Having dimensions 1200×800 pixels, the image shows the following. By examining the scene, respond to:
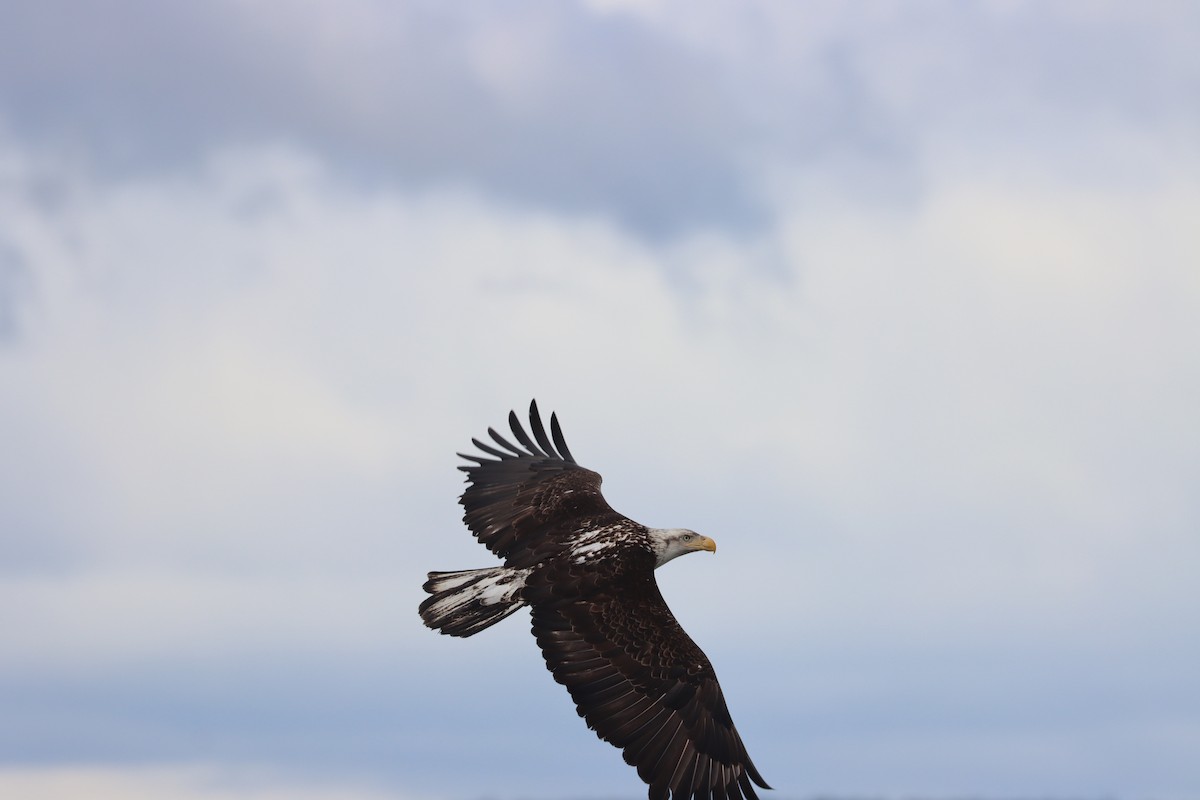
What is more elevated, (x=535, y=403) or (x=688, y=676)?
(x=535, y=403)

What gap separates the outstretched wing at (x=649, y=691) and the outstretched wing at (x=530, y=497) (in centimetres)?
149

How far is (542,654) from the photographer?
53.1 ft

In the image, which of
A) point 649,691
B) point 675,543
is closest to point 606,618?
point 649,691

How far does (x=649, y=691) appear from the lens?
16.0 meters

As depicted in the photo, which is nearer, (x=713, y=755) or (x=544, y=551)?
(x=713, y=755)

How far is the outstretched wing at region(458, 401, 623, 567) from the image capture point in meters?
18.2

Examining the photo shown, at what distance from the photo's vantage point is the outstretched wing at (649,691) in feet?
51.1

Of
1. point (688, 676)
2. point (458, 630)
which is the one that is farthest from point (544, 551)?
point (688, 676)

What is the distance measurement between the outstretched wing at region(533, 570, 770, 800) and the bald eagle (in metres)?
0.01

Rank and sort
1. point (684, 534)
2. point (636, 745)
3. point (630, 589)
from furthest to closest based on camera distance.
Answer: point (684, 534) < point (630, 589) < point (636, 745)

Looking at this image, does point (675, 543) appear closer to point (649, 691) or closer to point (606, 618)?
point (606, 618)

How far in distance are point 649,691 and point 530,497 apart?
3967 mm

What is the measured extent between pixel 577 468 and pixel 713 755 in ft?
17.5

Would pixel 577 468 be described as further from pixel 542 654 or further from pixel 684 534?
pixel 542 654
